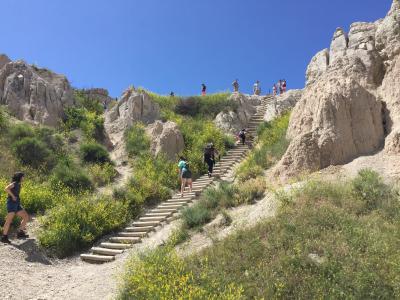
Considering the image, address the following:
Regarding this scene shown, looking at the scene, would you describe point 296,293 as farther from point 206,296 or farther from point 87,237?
point 87,237

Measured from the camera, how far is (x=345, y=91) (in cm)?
1457

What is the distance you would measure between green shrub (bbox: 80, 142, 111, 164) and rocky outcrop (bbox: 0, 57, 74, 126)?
367 centimetres

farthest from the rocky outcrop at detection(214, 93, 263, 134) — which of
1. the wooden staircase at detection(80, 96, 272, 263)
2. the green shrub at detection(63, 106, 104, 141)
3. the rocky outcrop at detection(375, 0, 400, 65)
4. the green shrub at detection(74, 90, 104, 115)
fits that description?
the rocky outcrop at detection(375, 0, 400, 65)

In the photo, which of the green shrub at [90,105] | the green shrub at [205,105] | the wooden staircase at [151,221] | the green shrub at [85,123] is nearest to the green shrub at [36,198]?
the wooden staircase at [151,221]

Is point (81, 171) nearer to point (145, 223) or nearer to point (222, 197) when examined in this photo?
point (145, 223)

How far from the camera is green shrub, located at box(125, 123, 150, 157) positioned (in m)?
20.5

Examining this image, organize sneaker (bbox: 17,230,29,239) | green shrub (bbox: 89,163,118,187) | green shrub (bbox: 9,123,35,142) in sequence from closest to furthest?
sneaker (bbox: 17,230,29,239)
green shrub (bbox: 89,163,118,187)
green shrub (bbox: 9,123,35,142)

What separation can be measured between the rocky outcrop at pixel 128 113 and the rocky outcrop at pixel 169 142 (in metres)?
2.78

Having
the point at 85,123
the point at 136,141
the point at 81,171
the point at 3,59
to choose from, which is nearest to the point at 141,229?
the point at 81,171

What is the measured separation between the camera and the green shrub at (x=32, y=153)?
1712 centimetres

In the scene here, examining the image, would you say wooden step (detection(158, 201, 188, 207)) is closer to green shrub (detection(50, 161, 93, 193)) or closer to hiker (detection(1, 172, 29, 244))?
green shrub (detection(50, 161, 93, 193))

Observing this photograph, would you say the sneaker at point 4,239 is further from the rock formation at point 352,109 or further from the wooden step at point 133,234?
the rock formation at point 352,109

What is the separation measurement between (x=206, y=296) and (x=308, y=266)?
85.2 inches

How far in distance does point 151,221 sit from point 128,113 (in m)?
11.5
